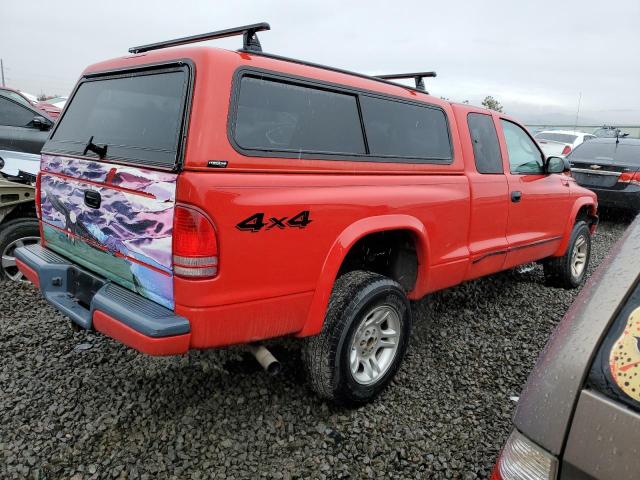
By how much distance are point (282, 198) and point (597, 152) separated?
8.67 meters

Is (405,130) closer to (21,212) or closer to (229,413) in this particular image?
(229,413)

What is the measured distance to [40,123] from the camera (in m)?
5.55

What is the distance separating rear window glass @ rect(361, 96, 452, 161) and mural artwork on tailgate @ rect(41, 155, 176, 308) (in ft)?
4.30

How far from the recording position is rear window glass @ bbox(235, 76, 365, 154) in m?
2.27

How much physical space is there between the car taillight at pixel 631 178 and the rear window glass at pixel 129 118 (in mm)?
8263

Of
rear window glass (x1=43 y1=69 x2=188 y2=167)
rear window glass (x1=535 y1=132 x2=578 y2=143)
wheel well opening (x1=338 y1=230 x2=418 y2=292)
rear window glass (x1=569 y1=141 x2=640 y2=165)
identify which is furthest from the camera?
rear window glass (x1=535 y1=132 x2=578 y2=143)

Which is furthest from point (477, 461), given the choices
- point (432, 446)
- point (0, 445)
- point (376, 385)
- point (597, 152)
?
point (597, 152)

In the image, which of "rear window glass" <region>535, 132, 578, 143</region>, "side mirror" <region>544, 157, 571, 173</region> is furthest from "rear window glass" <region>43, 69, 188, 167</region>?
"rear window glass" <region>535, 132, 578, 143</region>

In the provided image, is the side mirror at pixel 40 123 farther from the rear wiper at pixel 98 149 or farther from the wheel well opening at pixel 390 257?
the wheel well opening at pixel 390 257

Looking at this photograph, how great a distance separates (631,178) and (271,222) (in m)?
8.13

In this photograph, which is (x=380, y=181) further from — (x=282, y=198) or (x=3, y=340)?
(x=3, y=340)

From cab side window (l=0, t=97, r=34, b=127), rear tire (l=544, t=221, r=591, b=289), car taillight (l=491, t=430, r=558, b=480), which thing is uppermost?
cab side window (l=0, t=97, r=34, b=127)

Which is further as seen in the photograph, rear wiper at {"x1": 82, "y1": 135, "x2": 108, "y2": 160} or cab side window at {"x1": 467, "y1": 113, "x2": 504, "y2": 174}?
cab side window at {"x1": 467, "y1": 113, "x2": 504, "y2": 174}

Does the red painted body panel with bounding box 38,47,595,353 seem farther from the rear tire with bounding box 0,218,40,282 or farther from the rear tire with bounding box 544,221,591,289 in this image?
the rear tire with bounding box 544,221,591,289
